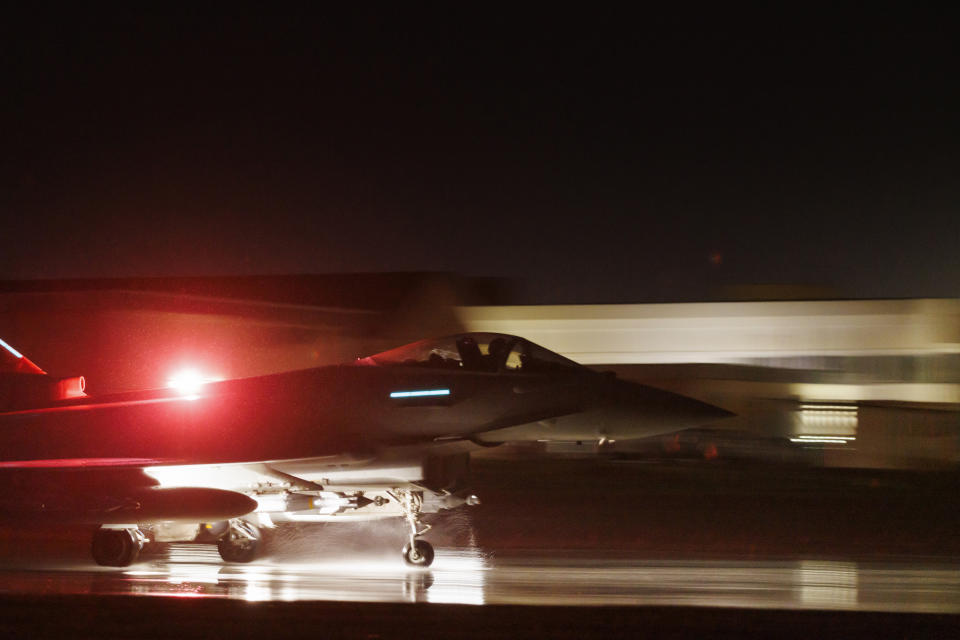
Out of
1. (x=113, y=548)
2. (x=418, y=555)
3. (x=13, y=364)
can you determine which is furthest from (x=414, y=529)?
(x=13, y=364)

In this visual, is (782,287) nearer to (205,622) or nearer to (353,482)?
(353,482)

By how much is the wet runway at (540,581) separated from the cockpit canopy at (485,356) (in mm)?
2285

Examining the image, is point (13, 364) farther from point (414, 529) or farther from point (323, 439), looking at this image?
point (414, 529)

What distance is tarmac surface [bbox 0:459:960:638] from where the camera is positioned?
670 centimetres

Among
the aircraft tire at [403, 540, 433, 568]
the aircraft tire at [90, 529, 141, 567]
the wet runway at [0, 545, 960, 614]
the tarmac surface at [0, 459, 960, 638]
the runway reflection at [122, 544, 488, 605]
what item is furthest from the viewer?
the aircraft tire at [90, 529, 141, 567]

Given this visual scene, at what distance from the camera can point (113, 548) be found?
10320 mm

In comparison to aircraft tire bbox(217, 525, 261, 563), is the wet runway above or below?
below

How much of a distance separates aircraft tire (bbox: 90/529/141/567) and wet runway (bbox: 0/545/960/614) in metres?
0.17

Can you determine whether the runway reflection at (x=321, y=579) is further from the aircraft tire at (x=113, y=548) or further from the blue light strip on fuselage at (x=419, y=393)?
the blue light strip on fuselage at (x=419, y=393)

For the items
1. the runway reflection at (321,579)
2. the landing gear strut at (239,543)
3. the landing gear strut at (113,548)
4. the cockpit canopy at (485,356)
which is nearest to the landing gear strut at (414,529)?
the runway reflection at (321,579)

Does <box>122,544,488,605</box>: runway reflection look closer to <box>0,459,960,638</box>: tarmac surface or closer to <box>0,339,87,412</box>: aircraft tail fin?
<box>0,459,960,638</box>: tarmac surface

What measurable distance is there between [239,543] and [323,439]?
6.69 feet

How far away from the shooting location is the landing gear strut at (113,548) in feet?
33.8

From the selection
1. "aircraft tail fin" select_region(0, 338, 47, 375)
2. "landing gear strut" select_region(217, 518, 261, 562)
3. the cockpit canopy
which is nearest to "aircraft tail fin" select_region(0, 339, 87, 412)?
"aircraft tail fin" select_region(0, 338, 47, 375)
